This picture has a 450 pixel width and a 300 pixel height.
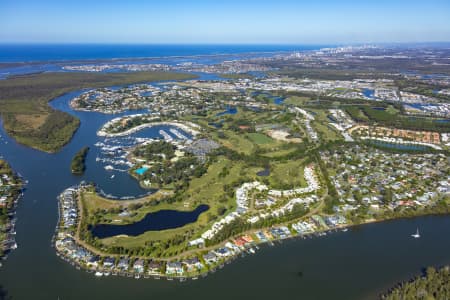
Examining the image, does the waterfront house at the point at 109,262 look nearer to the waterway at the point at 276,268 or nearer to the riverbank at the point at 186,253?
the riverbank at the point at 186,253

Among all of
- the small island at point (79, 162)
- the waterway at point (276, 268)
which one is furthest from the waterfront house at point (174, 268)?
the small island at point (79, 162)

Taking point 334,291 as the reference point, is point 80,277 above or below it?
above

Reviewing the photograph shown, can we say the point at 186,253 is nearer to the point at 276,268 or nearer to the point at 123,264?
the point at 123,264

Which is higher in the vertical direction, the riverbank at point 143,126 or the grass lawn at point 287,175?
the riverbank at point 143,126

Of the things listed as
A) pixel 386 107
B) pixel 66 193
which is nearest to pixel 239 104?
pixel 386 107

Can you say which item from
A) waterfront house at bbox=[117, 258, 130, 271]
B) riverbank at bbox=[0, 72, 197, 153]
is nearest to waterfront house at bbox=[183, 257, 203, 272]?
waterfront house at bbox=[117, 258, 130, 271]

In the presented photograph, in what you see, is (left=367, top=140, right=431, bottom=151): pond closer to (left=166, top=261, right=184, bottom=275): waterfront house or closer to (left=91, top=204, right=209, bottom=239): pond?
(left=91, top=204, right=209, bottom=239): pond

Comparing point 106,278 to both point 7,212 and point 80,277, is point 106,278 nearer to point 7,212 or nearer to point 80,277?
point 80,277
